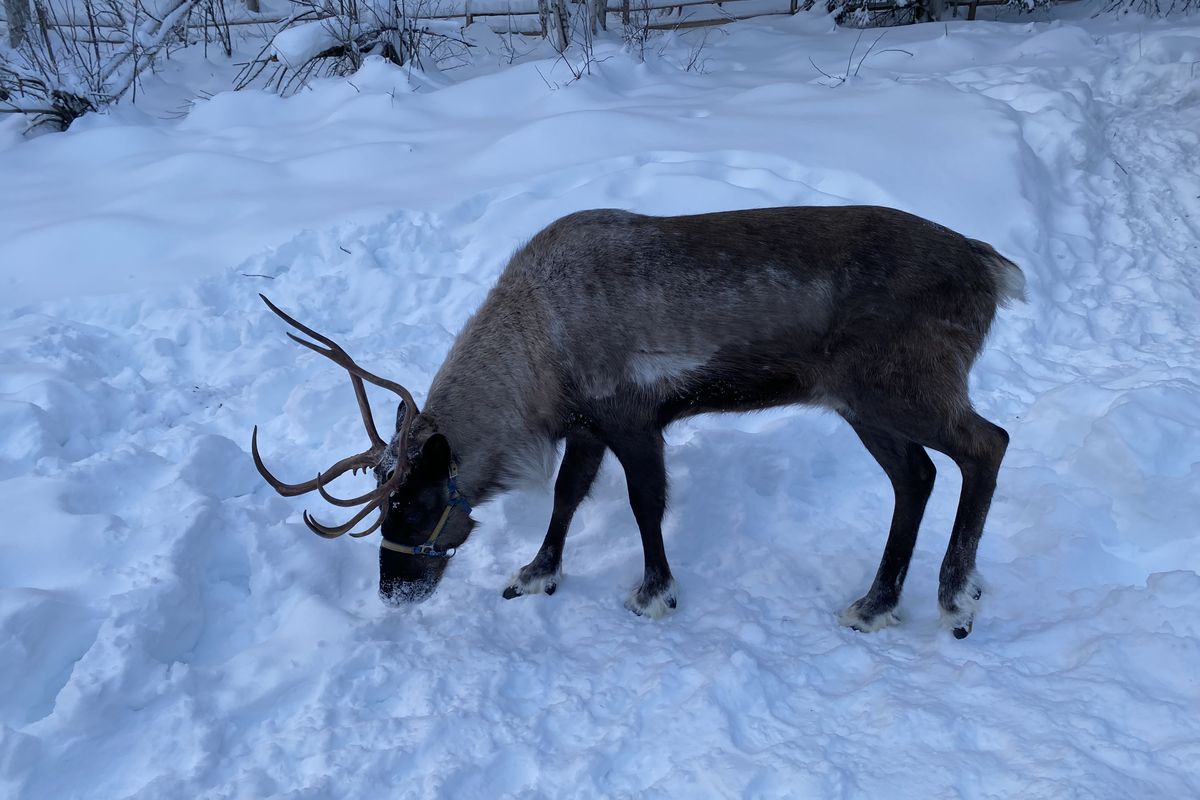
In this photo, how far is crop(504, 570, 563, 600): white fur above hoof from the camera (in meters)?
3.58

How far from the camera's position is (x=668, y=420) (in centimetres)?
345

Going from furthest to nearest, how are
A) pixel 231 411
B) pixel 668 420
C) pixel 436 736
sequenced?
pixel 231 411, pixel 668 420, pixel 436 736

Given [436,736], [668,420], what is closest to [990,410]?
[668,420]

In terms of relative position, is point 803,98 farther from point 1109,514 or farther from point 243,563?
point 243,563

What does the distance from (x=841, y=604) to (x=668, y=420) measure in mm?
963

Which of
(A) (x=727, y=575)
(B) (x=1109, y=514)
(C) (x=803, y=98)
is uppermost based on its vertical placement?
(C) (x=803, y=98)

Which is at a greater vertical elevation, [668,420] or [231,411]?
[668,420]

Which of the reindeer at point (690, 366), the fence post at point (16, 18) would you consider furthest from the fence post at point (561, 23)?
the reindeer at point (690, 366)

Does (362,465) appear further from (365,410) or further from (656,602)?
(656,602)

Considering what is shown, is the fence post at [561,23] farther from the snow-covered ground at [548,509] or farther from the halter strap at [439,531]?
the halter strap at [439,531]

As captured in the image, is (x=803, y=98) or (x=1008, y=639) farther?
(x=803, y=98)

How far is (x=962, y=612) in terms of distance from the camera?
126 inches

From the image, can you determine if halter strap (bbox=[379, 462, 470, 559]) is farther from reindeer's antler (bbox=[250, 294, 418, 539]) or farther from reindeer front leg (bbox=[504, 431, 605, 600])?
reindeer front leg (bbox=[504, 431, 605, 600])

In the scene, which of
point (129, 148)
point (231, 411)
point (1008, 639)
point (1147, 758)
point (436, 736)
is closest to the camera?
point (1147, 758)
